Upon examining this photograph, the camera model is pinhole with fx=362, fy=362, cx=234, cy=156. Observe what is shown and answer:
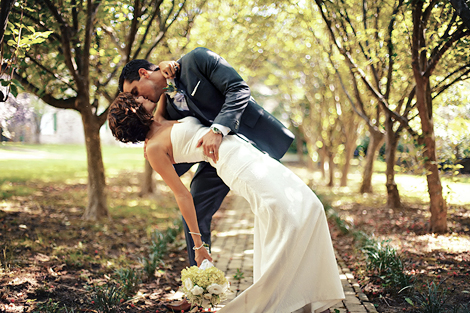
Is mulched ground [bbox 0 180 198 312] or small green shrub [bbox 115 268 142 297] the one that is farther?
small green shrub [bbox 115 268 142 297]

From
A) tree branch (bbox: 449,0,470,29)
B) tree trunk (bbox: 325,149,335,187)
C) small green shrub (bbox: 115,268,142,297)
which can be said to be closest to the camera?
tree branch (bbox: 449,0,470,29)

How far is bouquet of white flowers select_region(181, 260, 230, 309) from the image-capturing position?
238 centimetres

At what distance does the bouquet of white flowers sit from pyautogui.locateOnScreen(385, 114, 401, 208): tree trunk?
18.3 ft

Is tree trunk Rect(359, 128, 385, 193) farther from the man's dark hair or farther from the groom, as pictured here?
the man's dark hair

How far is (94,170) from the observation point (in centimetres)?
614

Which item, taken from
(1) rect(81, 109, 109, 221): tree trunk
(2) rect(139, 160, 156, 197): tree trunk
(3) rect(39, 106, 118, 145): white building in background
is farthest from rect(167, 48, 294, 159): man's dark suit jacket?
(3) rect(39, 106, 118, 145): white building in background

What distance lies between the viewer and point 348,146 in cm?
1245

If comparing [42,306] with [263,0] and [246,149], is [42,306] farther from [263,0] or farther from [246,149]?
[263,0]

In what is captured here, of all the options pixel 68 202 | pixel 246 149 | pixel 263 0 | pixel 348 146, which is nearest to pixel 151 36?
pixel 263 0

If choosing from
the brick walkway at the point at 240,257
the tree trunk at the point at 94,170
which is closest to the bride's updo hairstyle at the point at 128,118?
the brick walkway at the point at 240,257

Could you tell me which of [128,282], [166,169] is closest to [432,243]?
[128,282]

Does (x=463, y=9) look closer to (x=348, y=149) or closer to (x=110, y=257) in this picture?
(x=110, y=257)

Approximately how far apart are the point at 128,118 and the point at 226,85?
2.33 feet

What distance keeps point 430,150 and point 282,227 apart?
372cm
